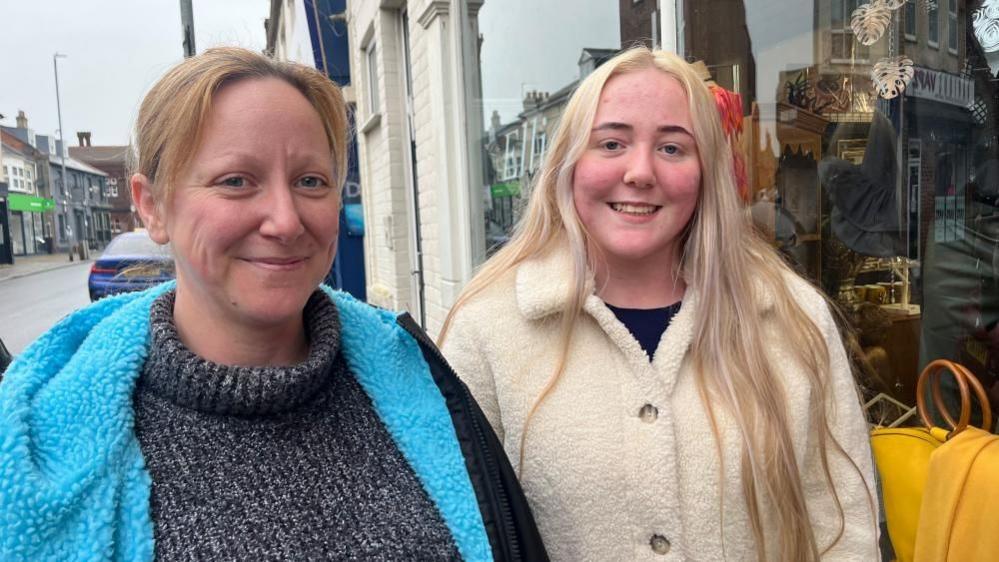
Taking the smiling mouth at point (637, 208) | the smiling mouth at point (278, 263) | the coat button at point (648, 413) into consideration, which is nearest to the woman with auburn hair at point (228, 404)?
the smiling mouth at point (278, 263)

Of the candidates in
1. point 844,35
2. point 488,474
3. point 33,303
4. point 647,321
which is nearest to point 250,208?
point 488,474

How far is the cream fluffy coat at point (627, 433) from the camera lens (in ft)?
4.89

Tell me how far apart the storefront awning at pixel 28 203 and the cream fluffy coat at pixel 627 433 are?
43.0 metres

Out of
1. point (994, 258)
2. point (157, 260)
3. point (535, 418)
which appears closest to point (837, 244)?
point (994, 258)

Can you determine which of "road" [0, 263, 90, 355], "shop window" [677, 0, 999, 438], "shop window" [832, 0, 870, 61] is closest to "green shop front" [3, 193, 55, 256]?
"road" [0, 263, 90, 355]

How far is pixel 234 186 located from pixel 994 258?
224 centimetres

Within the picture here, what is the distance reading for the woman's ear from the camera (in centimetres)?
113

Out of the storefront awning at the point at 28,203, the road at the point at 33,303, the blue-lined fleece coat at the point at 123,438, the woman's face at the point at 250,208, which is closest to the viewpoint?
the blue-lined fleece coat at the point at 123,438

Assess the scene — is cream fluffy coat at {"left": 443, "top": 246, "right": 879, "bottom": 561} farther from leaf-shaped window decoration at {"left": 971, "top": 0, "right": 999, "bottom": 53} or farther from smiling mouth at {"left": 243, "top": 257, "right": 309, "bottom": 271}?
leaf-shaped window decoration at {"left": 971, "top": 0, "right": 999, "bottom": 53}

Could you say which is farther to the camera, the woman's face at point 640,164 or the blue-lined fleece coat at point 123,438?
the woman's face at point 640,164

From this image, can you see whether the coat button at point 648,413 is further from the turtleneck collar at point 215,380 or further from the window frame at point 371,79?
the window frame at point 371,79

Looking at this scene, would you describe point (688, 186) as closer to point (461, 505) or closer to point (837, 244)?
point (461, 505)

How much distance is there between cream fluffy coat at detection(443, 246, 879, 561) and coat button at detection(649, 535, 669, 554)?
0.03ft

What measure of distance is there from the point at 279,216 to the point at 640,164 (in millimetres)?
807
